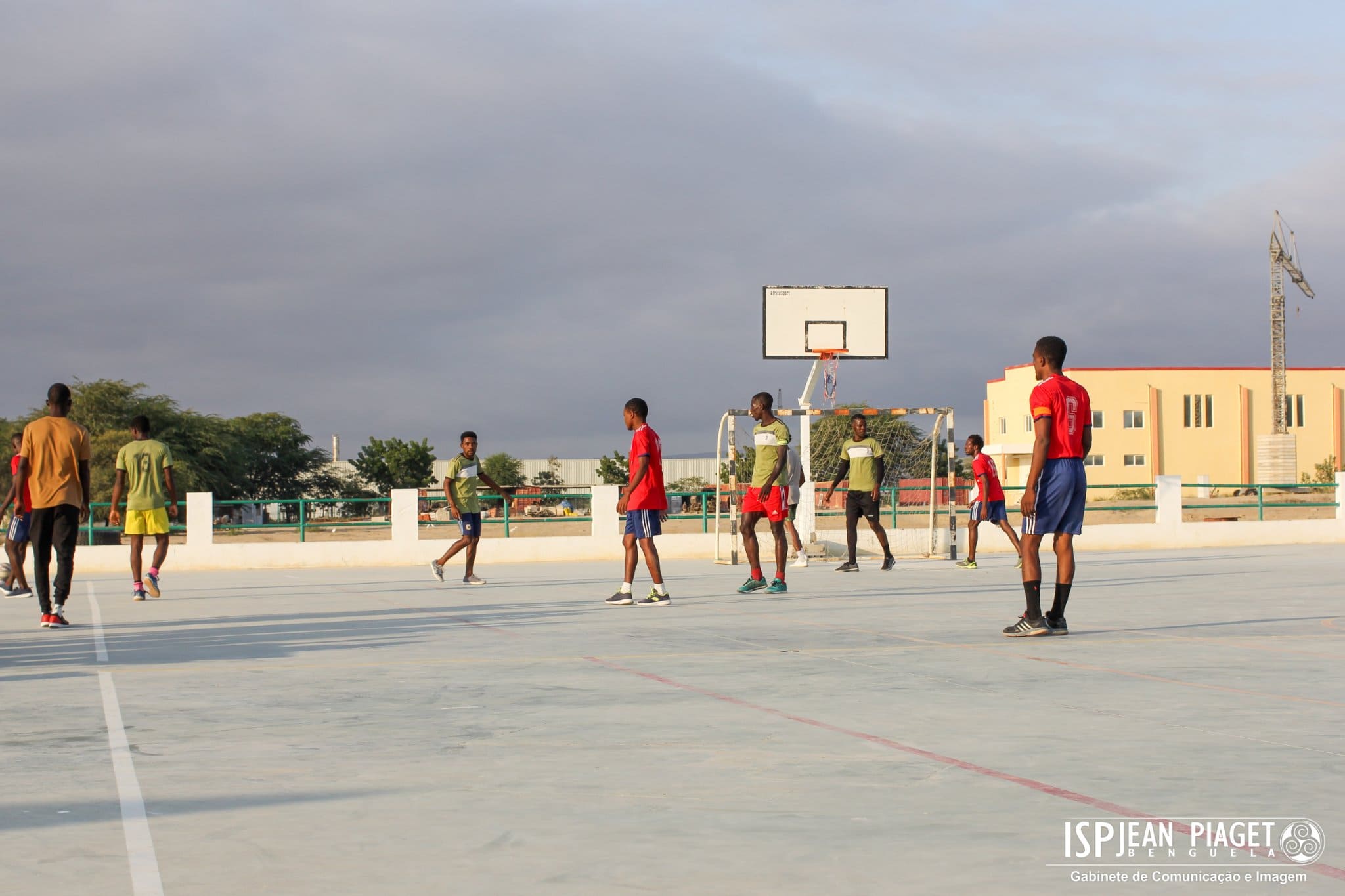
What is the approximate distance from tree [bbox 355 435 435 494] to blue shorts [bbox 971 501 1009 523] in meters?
83.2

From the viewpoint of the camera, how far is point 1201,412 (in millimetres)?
94188

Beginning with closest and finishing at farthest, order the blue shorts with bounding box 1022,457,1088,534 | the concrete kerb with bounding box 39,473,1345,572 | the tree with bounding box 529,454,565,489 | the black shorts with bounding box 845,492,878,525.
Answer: the blue shorts with bounding box 1022,457,1088,534 < the black shorts with bounding box 845,492,878,525 < the concrete kerb with bounding box 39,473,1345,572 < the tree with bounding box 529,454,565,489

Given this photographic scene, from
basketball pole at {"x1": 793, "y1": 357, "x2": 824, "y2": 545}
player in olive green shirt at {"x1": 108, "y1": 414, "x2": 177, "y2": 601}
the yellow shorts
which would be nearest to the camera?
player in olive green shirt at {"x1": 108, "y1": 414, "x2": 177, "y2": 601}

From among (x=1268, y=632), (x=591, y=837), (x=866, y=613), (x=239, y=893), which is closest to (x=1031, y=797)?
(x=591, y=837)

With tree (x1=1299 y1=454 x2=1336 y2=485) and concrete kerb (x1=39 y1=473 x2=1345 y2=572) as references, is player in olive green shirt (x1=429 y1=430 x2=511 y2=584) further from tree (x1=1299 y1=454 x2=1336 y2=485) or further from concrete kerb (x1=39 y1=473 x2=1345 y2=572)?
tree (x1=1299 y1=454 x2=1336 y2=485)

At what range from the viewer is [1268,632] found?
9938 millimetres

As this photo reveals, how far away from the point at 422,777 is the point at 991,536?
24.4 m

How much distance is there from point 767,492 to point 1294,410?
9201cm

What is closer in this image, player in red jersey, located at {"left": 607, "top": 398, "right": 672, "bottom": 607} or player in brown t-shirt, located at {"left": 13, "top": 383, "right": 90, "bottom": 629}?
player in brown t-shirt, located at {"left": 13, "top": 383, "right": 90, "bottom": 629}

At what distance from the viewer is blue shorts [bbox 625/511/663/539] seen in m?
13.1

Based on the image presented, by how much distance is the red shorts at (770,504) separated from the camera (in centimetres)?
1448

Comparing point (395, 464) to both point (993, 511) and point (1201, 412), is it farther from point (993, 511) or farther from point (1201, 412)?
point (993, 511)

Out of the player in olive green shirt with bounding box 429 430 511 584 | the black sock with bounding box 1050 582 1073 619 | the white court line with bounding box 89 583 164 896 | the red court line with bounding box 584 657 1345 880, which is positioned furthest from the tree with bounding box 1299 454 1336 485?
the white court line with bounding box 89 583 164 896

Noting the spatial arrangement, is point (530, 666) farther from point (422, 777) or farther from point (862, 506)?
point (862, 506)
